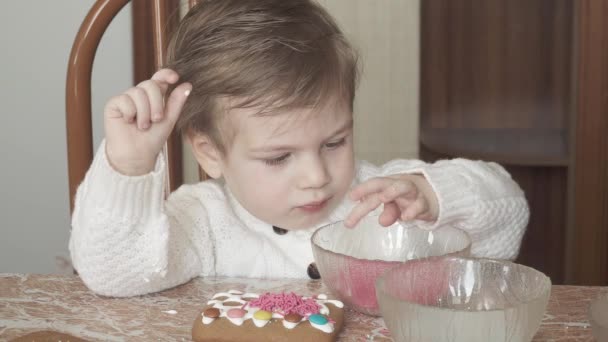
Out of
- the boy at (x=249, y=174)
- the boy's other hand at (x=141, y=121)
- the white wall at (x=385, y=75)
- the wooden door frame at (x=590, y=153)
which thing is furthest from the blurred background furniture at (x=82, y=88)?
the white wall at (x=385, y=75)

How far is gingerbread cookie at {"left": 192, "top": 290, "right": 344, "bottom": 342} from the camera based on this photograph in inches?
30.1

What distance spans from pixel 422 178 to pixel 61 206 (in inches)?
52.5

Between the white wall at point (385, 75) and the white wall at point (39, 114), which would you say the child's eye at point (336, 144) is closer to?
the white wall at point (39, 114)

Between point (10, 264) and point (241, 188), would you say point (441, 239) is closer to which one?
point (241, 188)

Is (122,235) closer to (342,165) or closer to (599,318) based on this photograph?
(342,165)

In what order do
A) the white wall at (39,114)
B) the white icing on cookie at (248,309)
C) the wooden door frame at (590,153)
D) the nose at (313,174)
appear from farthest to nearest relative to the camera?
the white wall at (39,114) → the wooden door frame at (590,153) → the nose at (313,174) → the white icing on cookie at (248,309)

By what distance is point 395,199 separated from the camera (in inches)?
39.9

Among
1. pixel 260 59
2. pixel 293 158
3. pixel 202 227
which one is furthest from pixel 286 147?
pixel 202 227

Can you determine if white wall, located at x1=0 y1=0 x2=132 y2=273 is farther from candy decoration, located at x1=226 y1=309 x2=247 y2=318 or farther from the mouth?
candy decoration, located at x1=226 y1=309 x2=247 y2=318

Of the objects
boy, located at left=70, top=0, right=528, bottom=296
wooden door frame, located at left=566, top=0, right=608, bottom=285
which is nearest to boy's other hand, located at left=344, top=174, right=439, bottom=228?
boy, located at left=70, top=0, right=528, bottom=296

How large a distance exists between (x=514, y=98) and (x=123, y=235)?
1.76 meters

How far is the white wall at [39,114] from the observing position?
218cm

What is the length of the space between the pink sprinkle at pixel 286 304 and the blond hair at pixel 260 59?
1.13 feet

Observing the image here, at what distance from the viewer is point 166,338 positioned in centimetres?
80
